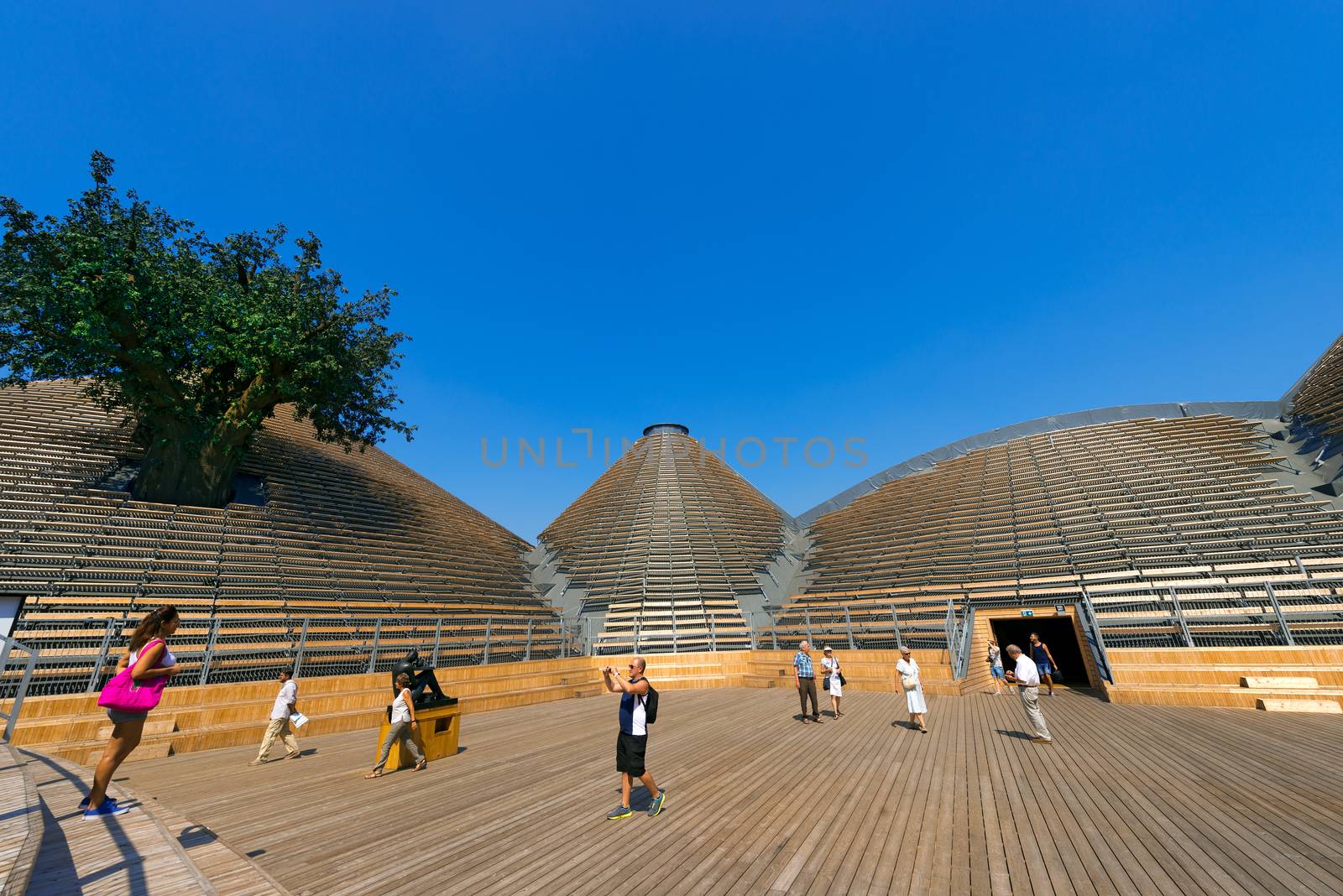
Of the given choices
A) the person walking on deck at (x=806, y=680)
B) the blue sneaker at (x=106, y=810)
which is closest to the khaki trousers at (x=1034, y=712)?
the person walking on deck at (x=806, y=680)

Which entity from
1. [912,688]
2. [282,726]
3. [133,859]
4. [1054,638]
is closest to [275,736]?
[282,726]

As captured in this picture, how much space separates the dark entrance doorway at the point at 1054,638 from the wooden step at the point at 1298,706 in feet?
28.2

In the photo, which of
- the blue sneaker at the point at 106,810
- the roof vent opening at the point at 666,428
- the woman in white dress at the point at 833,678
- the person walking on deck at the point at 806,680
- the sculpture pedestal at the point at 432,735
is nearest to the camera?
the blue sneaker at the point at 106,810

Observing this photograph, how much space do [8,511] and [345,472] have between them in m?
10.6

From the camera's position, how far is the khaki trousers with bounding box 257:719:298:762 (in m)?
7.55

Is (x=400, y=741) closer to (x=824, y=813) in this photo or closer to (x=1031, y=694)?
(x=824, y=813)

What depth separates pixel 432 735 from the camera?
304 inches

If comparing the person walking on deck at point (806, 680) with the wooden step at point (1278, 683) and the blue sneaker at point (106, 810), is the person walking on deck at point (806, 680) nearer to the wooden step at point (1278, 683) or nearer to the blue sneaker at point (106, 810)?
the wooden step at point (1278, 683)

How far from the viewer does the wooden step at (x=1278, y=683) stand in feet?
31.7

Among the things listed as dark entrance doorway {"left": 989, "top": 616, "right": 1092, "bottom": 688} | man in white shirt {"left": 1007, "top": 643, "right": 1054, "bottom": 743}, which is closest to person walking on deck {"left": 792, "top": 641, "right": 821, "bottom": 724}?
man in white shirt {"left": 1007, "top": 643, "right": 1054, "bottom": 743}

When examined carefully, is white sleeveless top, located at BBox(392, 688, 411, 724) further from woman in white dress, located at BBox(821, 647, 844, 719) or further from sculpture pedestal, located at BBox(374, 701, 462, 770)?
woman in white dress, located at BBox(821, 647, 844, 719)

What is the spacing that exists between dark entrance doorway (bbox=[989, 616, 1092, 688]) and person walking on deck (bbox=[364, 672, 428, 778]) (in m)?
19.1

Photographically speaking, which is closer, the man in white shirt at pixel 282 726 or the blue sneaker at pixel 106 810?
the blue sneaker at pixel 106 810

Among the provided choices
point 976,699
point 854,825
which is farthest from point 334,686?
point 976,699
